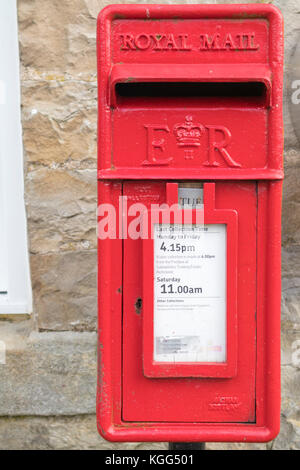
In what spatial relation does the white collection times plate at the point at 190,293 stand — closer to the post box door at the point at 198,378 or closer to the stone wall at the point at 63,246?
the post box door at the point at 198,378

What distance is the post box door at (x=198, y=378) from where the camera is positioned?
50.3 inches

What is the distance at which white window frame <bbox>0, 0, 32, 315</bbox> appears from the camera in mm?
2047

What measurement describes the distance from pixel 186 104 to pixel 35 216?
3.61ft

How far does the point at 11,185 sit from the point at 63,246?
0.39 metres

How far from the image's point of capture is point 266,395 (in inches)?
52.1

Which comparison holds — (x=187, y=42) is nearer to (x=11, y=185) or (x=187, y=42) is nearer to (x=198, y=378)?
(x=198, y=378)

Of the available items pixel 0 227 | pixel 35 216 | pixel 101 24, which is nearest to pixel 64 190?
pixel 35 216

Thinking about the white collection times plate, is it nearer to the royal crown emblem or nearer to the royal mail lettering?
the royal crown emblem

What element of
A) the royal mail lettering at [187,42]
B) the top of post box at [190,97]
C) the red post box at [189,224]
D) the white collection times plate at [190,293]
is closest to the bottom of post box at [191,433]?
the red post box at [189,224]

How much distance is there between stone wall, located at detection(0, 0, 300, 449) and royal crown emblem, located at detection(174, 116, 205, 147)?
0.88 m

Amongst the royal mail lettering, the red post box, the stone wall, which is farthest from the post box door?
the stone wall

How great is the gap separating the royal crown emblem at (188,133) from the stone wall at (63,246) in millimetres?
884
